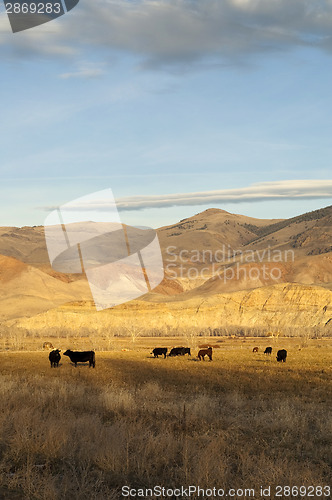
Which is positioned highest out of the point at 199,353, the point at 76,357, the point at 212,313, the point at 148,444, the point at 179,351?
the point at 148,444

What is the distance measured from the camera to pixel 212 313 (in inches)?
4727

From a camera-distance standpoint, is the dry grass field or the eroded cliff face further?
the eroded cliff face

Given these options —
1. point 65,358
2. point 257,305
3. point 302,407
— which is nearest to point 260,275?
point 257,305

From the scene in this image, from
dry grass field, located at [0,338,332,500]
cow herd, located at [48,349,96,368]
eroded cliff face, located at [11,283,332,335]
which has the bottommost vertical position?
eroded cliff face, located at [11,283,332,335]

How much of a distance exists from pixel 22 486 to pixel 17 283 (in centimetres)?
12898

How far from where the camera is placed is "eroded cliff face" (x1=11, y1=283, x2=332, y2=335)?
356ft

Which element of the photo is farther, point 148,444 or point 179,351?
point 179,351

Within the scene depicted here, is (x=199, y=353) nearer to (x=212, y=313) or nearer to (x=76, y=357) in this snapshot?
(x=76, y=357)

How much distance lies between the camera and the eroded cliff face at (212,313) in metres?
108

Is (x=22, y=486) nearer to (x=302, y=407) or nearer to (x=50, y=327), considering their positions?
(x=302, y=407)

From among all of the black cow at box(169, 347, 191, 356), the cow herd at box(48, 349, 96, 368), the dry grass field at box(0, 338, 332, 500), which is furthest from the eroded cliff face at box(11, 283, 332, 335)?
the dry grass field at box(0, 338, 332, 500)

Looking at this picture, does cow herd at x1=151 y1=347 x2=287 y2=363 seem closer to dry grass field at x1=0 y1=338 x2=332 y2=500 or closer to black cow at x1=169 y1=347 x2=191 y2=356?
black cow at x1=169 y1=347 x2=191 y2=356

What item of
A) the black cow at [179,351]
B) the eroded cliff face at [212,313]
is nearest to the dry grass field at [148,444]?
the black cow at [179,351]

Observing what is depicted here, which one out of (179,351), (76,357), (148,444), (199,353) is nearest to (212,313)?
(179,351)
